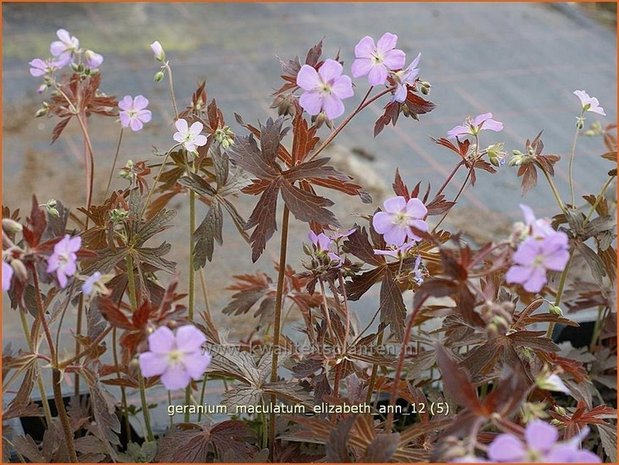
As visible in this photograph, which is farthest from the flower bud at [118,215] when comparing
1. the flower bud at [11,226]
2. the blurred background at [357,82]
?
the blurred background at [357,82]

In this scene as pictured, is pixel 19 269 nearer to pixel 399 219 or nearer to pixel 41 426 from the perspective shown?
pixel 399 219

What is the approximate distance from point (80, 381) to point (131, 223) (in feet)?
2.00

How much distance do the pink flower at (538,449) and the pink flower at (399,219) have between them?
1.46ft

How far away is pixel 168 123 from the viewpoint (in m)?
3.36

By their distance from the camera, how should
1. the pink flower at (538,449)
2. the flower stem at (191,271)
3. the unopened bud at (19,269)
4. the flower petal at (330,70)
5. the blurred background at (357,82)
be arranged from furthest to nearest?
1. the blurred background at (357,82)
2. the flower stem at (191,271)
3. the flower petal at (330,70)
4. the unopened bud at (19,269)
5. the pink flower at (538,449)

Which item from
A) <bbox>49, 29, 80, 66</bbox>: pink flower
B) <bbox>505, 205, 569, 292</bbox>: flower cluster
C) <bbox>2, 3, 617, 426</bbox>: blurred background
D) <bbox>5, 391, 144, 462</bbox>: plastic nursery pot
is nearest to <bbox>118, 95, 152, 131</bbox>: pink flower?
<bbox>49, 29, 80, 66</bbox>: pink flower

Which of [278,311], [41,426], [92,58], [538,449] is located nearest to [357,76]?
[278,311]

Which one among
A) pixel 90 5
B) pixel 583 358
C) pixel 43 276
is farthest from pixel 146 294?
pixel 90 5

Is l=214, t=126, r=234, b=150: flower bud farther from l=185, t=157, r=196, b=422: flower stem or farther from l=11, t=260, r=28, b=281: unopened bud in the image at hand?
l=11, t=260, r=28, b=281: unopened bud

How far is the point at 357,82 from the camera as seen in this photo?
3.61 m

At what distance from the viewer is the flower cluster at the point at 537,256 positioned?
78cm

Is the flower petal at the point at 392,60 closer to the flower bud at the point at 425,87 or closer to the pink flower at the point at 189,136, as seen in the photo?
the flower bud at the point at 425,87

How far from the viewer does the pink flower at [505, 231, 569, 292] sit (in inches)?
30.5

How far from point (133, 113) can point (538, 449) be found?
0.90m
